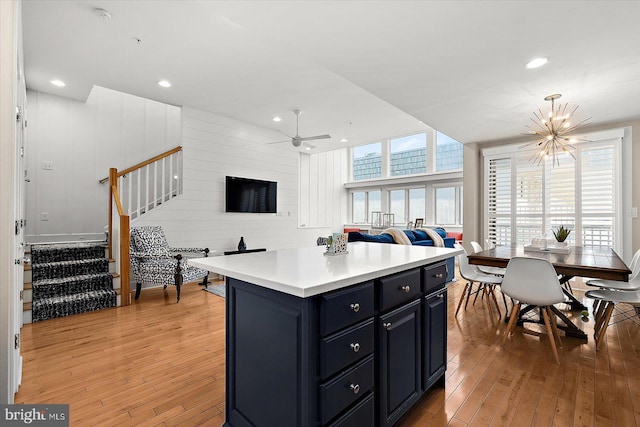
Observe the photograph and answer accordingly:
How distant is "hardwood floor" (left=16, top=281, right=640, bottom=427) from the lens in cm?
182

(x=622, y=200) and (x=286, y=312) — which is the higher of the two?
(x=622, y=200)

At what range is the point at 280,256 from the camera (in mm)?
1933

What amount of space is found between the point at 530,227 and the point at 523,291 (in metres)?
3.24

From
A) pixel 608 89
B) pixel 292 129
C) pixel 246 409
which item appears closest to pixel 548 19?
pixel 608 89

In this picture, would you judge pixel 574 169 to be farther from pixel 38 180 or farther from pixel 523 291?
pixel 38 180

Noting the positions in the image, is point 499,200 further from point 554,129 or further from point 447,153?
point 447,153

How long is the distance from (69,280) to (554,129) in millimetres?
6547

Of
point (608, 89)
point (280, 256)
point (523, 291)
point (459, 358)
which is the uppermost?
point (608, 89)

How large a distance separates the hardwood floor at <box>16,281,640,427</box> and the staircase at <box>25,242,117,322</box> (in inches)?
7.3

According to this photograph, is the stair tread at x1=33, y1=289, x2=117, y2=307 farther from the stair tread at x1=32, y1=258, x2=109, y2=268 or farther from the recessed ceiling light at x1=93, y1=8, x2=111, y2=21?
the recessed ceiling light at x1=93, y1=8, x2=111, y2=21

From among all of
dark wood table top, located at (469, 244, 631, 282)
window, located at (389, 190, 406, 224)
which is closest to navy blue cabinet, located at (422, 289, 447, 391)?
dark wood table top, located at (469, 244, 631, 282)

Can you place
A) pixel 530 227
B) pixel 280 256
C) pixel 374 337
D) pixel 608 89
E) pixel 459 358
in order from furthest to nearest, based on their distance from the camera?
1. pixel 530 227
2. pixel 608 89
3. pixel 459 358
4. pixel 280 256
5. pixel 374 337

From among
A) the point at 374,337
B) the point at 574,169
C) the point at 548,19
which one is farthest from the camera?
the point at 574,169

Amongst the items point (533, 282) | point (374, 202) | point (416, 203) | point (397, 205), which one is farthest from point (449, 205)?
point (533, 282)
